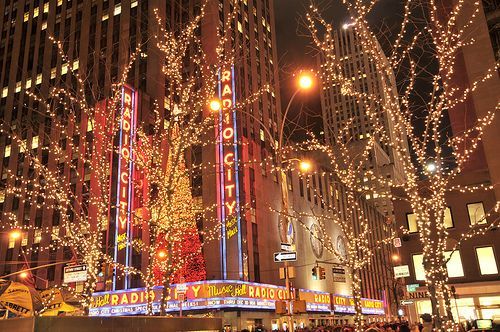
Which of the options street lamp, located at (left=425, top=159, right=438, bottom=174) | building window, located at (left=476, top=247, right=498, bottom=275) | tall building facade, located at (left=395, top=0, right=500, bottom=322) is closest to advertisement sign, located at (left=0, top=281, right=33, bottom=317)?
street lamp, located at (left=425, top=159, right=438, bottom=174)

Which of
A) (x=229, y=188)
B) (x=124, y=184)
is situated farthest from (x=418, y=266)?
(x=124, y=184)

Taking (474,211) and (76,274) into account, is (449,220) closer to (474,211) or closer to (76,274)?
(474,211)

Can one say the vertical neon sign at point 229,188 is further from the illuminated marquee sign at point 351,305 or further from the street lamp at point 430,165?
the street lamp at point 430,165

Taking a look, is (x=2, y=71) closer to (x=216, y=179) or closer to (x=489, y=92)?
(x=216, y=179)

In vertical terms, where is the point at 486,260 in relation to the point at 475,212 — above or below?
below

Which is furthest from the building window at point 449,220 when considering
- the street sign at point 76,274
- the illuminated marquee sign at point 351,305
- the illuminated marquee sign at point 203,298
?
the street sign at point 76,274

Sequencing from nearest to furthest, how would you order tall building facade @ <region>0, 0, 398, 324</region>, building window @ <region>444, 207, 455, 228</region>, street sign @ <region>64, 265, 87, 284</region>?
street sign @ <region>64, 265, 87, 284</region>
building window @ <region>444, 207, 455, 228</region>
tall building facade @ <region>0, 0, 398, 324</region>

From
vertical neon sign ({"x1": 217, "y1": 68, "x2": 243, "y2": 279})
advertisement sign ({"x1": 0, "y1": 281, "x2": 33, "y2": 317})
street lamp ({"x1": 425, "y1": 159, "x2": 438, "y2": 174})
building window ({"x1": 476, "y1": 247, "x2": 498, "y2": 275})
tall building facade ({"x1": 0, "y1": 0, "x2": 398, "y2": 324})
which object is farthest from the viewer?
tall building facade ({"x1": 0, "y1": 0, "x2": 398, "y2": 324})

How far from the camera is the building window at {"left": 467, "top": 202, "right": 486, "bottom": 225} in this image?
98.7 ft

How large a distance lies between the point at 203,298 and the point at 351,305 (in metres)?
30.8

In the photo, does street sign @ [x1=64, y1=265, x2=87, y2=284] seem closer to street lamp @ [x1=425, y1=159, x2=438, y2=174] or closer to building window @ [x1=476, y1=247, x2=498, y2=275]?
street lamp @ [x1=425, y1=159, x2=438, y2=174]

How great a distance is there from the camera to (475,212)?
98.9ft

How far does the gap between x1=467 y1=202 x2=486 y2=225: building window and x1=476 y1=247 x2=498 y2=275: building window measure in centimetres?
184

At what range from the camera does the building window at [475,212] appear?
3008cm
